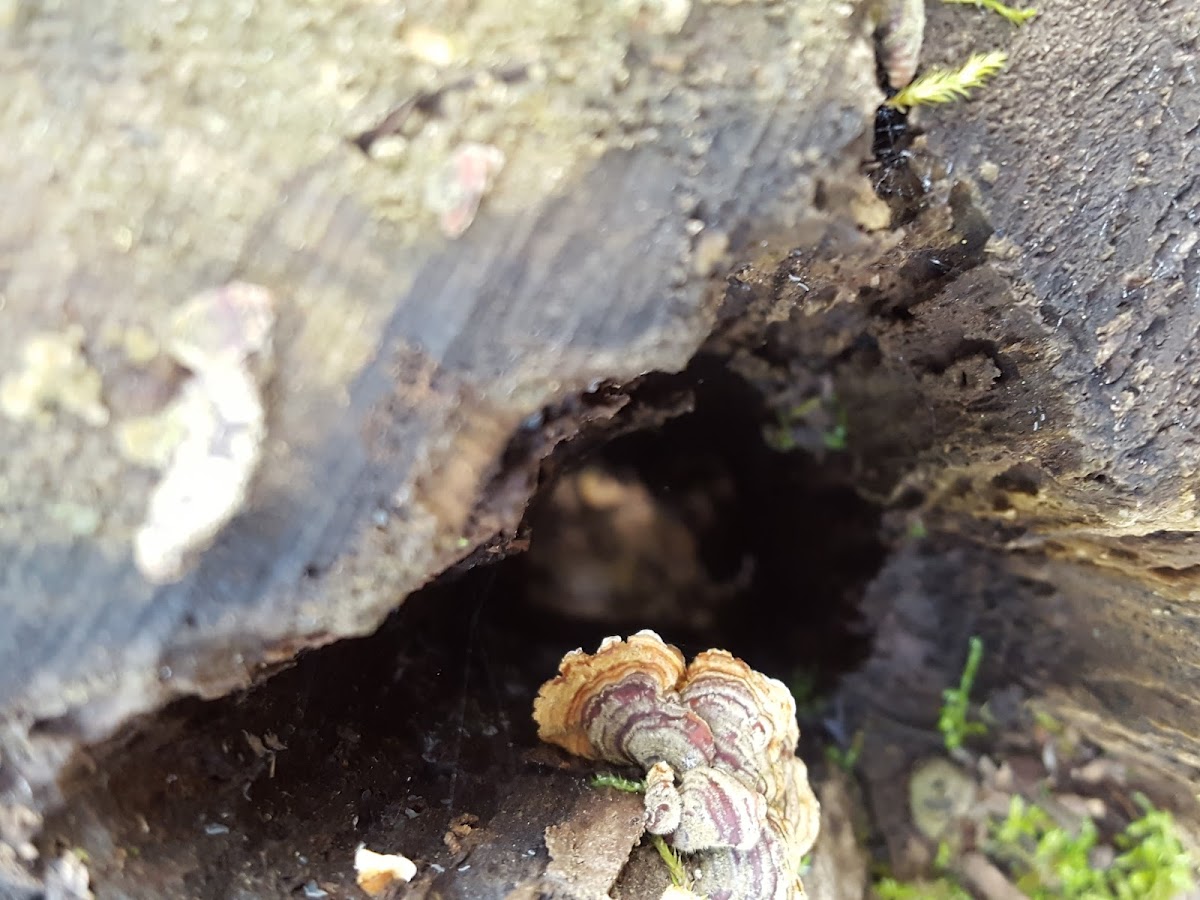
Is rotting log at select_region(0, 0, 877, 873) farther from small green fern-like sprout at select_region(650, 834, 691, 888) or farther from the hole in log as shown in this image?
small green fern-like sprout at select_region(650, 834, 691, 888)

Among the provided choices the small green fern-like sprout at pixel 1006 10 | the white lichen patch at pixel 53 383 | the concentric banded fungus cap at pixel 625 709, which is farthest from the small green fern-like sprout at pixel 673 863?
the small green fern-like sprout at pixel 1006 10

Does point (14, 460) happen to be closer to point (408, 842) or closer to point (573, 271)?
point (573, 271)

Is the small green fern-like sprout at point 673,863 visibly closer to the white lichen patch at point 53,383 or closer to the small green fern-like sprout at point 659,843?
the small green fern-like sprout at point 659,843

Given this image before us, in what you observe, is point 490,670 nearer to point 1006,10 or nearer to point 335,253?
point 335,253

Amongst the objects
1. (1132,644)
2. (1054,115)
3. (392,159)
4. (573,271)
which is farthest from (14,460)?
(1132,644)

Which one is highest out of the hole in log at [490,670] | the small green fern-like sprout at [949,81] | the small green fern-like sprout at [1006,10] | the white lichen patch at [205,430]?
the small green fern-like sprout at [1006,10]

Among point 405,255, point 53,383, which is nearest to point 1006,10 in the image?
point 405,255
